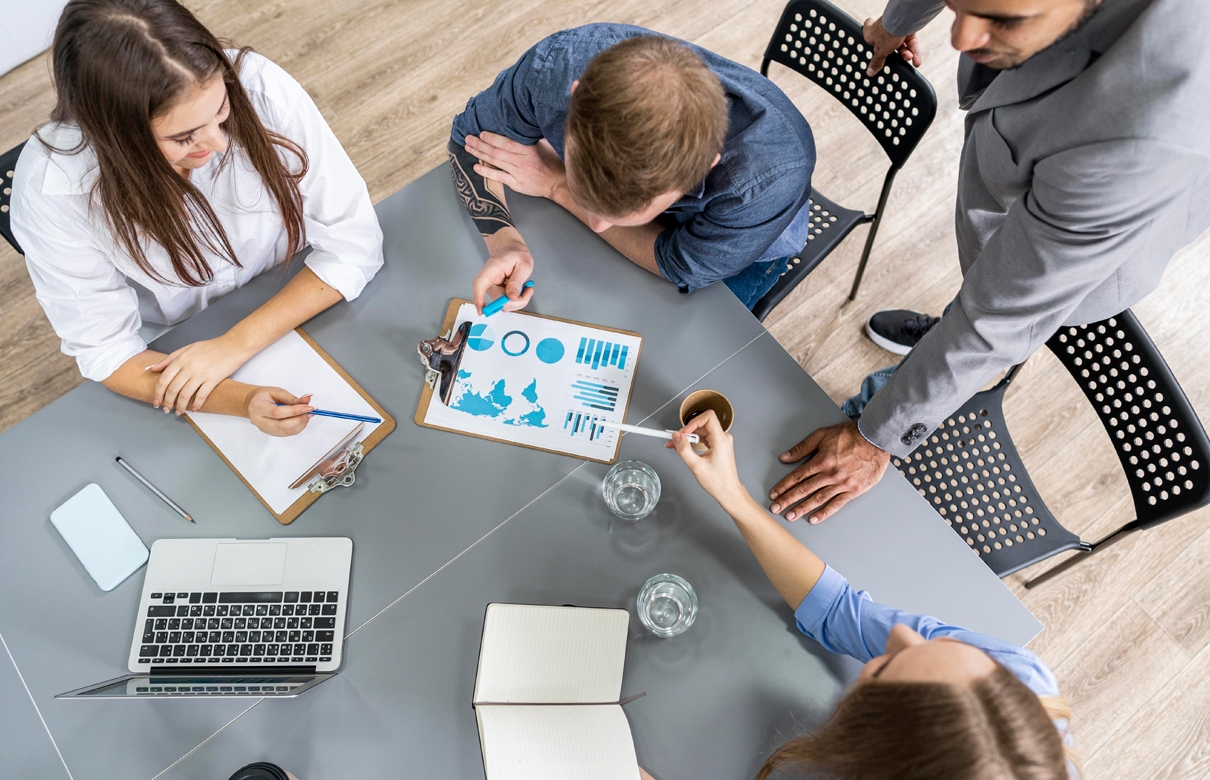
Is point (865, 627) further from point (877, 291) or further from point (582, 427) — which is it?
point (877, 291)

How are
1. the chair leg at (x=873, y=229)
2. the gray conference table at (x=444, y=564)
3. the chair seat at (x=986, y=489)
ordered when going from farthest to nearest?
the chair leg at (x=873, y=229)
the chair seat at (x=986, y=489)
the gray conference table at (x=444, y=564)

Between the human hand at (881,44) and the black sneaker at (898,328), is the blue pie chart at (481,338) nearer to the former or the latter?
the human hand at (881,44)

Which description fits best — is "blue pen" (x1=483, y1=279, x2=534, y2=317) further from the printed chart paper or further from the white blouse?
the white blouse

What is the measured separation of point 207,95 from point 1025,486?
1753mm

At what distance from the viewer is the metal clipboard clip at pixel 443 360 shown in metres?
1.37

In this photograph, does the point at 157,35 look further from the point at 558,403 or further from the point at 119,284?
the point at 558,403

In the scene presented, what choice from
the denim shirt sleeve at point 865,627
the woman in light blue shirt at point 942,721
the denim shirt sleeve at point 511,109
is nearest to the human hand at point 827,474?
the denim shirt sleeve at point 865,627

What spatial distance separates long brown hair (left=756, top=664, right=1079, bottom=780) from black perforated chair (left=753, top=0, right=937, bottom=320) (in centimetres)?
104

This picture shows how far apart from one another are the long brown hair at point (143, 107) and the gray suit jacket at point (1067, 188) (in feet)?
4.04

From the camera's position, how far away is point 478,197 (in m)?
1.50

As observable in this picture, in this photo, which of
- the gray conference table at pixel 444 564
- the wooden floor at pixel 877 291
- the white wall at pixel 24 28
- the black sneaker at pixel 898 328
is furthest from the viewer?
the white wall at pixel 24 28

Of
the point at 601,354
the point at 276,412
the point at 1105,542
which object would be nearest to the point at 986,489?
the point at 1105,542

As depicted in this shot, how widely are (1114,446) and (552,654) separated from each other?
4.11ft

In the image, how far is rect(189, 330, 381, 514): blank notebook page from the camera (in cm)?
133
